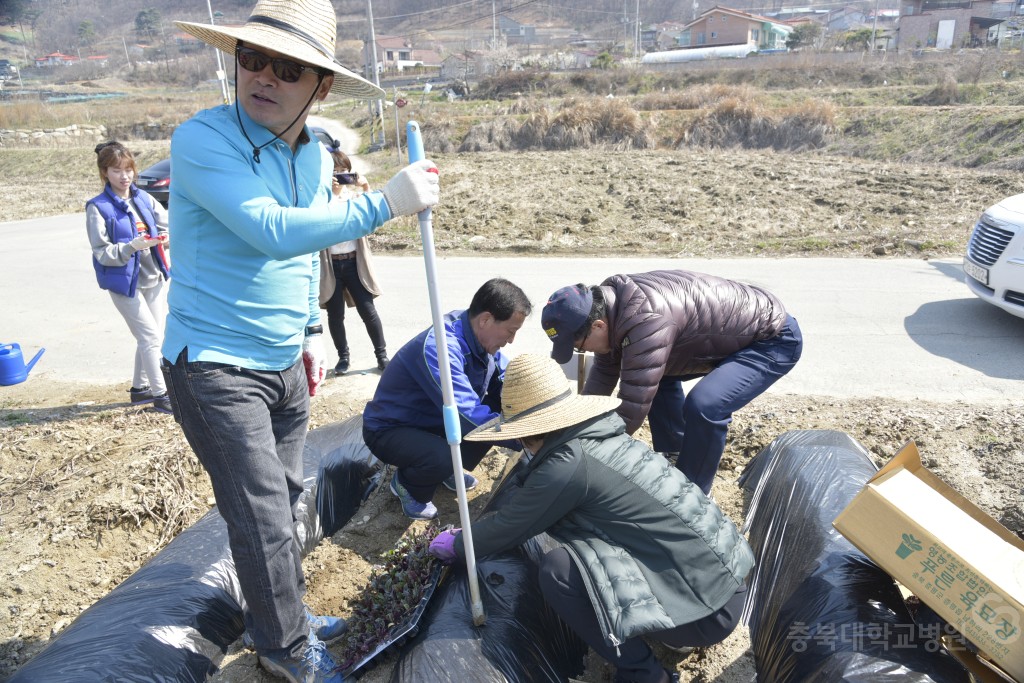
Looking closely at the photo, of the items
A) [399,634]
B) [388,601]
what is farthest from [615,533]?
[388,601]

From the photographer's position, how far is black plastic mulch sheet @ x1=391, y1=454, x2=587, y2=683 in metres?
2.08

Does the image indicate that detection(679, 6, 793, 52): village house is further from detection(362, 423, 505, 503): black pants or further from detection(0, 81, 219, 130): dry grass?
detection(362, 423, 505, 503): black pants

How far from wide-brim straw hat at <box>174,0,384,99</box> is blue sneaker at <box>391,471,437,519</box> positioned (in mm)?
2034

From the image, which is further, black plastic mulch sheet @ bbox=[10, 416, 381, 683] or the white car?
the white car

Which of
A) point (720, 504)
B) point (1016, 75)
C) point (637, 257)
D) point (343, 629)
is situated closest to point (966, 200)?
point (637, 257)

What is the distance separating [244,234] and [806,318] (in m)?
5.67

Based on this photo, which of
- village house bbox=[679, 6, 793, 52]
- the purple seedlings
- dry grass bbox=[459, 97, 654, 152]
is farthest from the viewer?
village house bbox=[679, 6, 793, 52]

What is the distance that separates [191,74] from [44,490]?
8295 cm

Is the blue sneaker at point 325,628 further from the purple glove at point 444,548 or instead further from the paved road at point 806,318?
the paved road at point 806,318

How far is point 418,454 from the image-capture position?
10.5 feet

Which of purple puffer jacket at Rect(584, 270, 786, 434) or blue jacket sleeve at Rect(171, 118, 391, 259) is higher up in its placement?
blue jacket sleeve at Rect(171, 118, 391, 259)

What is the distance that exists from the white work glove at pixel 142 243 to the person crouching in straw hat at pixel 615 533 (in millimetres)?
3249

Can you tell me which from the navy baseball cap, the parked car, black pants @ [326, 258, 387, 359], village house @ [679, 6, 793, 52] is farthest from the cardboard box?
village house @ [679, 6, 793, 52]

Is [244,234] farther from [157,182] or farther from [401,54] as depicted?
[401,54]
